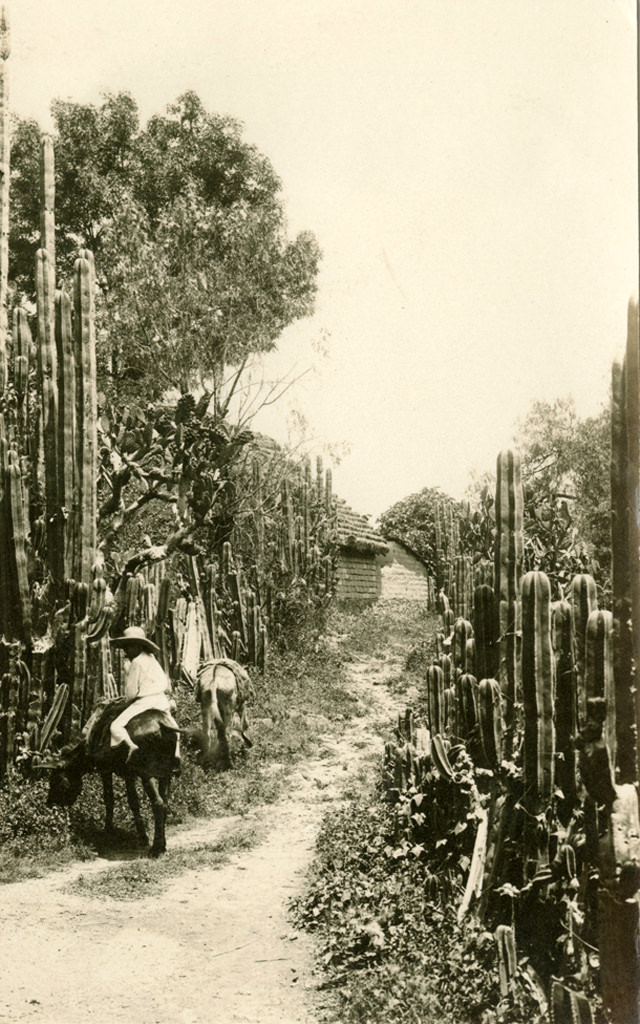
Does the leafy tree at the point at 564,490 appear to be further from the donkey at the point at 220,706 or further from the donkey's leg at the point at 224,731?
the donkey's leg at the point at 224,731

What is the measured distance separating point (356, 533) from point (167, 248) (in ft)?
35.9

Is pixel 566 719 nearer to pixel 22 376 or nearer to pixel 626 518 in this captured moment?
pixel 626 518

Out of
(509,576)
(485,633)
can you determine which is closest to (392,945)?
(485,633)

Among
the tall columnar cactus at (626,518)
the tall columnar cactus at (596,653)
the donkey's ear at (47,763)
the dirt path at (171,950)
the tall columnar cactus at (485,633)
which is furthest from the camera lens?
the donkey's ear at (47,763)

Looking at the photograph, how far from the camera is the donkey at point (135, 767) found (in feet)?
24.1

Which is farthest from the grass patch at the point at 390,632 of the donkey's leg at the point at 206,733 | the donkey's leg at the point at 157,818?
the donkey's leg at the point at 157,818

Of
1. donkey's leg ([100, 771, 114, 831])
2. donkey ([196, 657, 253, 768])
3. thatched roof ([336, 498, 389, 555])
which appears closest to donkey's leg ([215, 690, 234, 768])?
donkey ([196, 657, 253, 768])

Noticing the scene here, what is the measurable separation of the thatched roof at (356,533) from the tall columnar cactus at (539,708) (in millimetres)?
18284

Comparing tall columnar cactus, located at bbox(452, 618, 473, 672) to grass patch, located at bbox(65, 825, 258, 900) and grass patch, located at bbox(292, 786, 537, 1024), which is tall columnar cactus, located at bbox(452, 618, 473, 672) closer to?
grass patch, located at bbox(292, 786, 537, 1024)

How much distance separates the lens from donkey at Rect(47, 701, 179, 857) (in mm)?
7359

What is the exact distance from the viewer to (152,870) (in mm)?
6969

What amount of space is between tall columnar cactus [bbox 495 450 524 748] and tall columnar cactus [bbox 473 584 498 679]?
15 centimetres

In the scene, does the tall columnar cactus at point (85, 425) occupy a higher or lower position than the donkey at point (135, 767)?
higher

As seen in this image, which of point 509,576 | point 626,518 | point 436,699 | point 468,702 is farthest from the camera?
point 436,699
